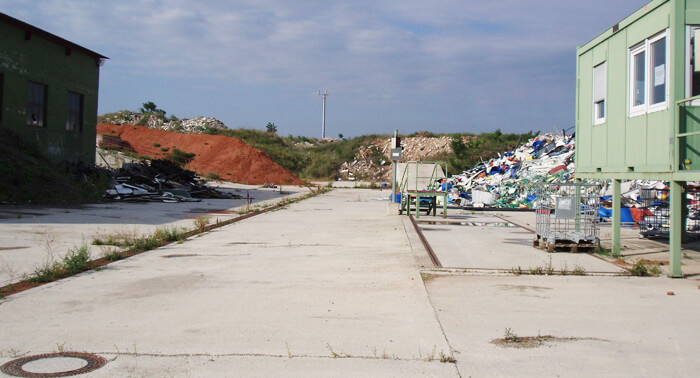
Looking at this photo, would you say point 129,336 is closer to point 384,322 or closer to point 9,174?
point 384,322

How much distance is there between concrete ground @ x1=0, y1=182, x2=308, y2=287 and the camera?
10.1 m

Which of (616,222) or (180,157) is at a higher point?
(180,157)

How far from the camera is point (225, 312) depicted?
265 inches

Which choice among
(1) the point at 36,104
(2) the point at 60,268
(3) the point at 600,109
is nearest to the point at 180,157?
(1) the point at 36,104

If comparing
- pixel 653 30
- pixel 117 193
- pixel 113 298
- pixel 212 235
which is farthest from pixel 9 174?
pixel 653 30

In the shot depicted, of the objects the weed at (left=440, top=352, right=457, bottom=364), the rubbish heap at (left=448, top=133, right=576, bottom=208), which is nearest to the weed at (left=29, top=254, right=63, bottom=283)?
the weed at (left=440, top=352, right=457, bottom=364)

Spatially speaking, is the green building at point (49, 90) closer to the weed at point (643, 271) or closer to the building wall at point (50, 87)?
the building wall at point (50, 87)

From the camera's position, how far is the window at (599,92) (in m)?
12.0

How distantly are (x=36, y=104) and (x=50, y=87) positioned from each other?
117cm

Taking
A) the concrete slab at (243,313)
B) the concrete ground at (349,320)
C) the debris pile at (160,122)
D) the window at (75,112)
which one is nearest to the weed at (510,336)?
the concrete ground at (349,320)

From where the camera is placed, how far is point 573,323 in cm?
642

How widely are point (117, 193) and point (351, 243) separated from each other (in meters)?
15.1

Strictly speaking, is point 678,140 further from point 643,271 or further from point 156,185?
point 156,185

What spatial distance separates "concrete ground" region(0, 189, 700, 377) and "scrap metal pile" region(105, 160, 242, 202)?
51.1 feet
